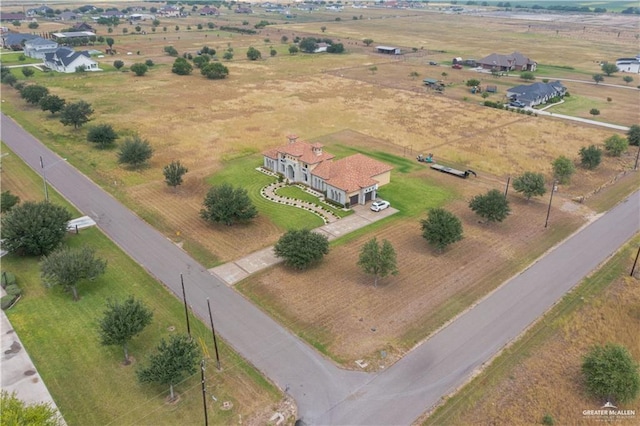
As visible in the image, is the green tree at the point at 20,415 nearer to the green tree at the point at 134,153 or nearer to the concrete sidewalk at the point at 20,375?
the concrete sidewalk at the point at 20,375

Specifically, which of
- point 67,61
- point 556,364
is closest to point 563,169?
point 556,364

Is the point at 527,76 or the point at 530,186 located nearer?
the point at 530,186

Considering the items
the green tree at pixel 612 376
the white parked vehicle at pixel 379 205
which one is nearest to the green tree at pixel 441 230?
the white parked vehicle at pixel 379 205

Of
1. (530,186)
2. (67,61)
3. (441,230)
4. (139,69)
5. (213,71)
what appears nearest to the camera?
(441,230)

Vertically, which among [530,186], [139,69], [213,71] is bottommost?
[530,186]

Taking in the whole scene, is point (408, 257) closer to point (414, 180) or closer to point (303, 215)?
point (303, 215)

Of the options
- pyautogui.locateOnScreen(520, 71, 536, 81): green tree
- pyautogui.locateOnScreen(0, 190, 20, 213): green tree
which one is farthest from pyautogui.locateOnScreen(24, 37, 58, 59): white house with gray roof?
pyautogui.locateOnScreen(520, 71, 536, 81): green tree

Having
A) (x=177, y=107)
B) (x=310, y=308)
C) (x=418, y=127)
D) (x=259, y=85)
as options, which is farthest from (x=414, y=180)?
(x=259, y=85)

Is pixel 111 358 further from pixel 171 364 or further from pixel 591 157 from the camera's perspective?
pixel 591 157

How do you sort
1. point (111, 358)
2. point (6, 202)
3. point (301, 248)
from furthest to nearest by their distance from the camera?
point (6, 202) → point (301, 248) → point (111, 358)
